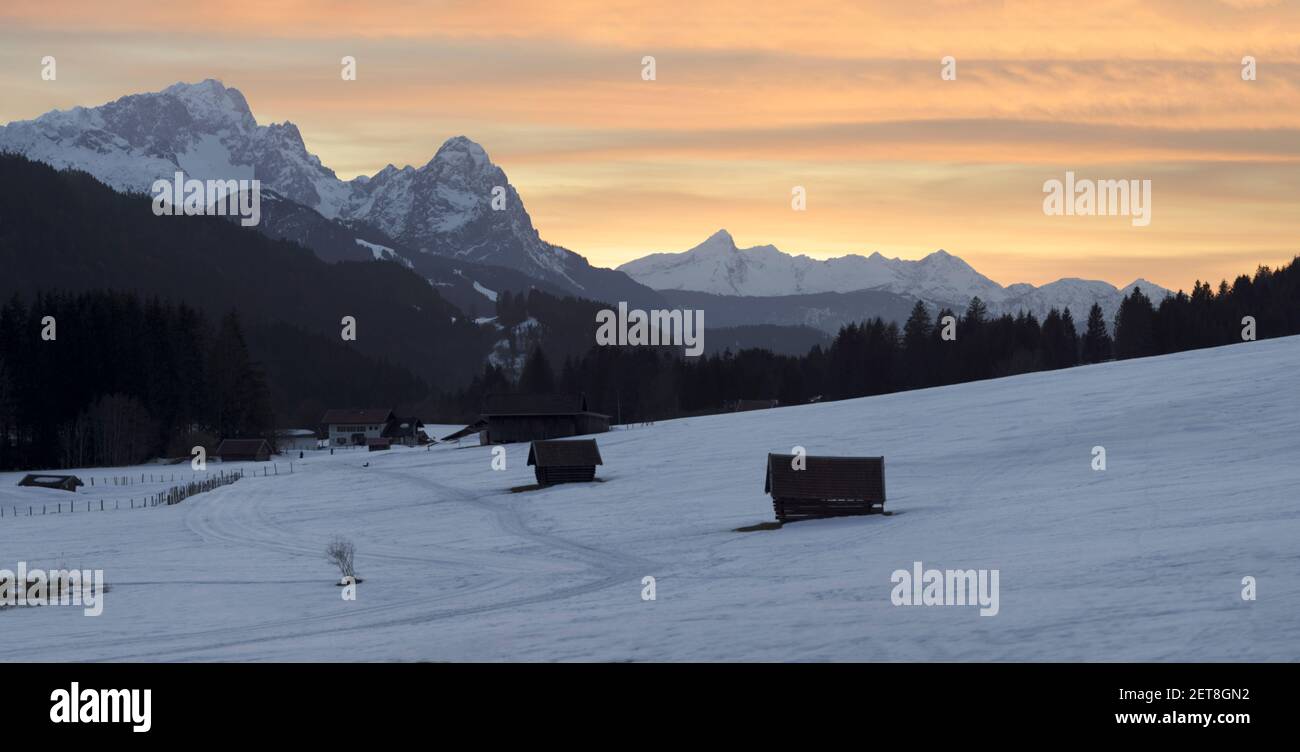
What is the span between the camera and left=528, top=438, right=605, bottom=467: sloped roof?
244 feet

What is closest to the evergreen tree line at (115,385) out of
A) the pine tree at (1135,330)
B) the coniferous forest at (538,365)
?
the coniferous forest at (538,365)

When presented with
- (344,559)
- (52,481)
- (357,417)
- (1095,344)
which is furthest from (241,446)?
(1095,344)

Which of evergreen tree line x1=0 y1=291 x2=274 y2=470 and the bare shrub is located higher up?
evergreen tree line x1=0 y1=291 x2=274 y2=470

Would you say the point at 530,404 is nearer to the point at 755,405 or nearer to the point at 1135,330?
the point at 755,405

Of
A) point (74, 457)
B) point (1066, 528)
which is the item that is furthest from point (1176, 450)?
point (74, 457)

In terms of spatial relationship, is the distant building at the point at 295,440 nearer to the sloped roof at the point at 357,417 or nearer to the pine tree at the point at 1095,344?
the sloped roof at the point at 357,417

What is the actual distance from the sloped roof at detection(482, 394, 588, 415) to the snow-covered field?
69.4 feet

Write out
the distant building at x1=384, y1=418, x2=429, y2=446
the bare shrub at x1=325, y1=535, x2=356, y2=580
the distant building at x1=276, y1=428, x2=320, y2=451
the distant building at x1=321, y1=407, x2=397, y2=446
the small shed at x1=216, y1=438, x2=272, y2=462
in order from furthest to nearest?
the distant building at x1=321, y1=407, x2=397, y2=446 < the distant building at x1=384, y1=418, x2=429, y2=446 < the distant building at x1=276, y1=428, x2=320, y2=451 < the small shed at x1=216, y1=438, x2=272, y2=462 < the bare shrub at x1=325, y1=535, x2=356, y2=580

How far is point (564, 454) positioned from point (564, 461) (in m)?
0.48

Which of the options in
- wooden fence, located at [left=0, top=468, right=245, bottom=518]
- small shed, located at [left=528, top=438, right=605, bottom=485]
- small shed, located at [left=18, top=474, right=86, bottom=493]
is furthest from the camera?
small shed, located at [left=18, top=474, right=86, bottom=493]

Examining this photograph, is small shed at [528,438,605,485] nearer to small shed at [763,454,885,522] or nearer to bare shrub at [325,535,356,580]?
small shed at [763,454,885,522]

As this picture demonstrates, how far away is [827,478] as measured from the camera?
54938 mm

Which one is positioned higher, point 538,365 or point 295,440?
point 538,365

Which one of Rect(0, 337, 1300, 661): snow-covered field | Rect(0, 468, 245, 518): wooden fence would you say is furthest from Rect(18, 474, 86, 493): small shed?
Rect(0, 468, 245, 518): wooden fence
